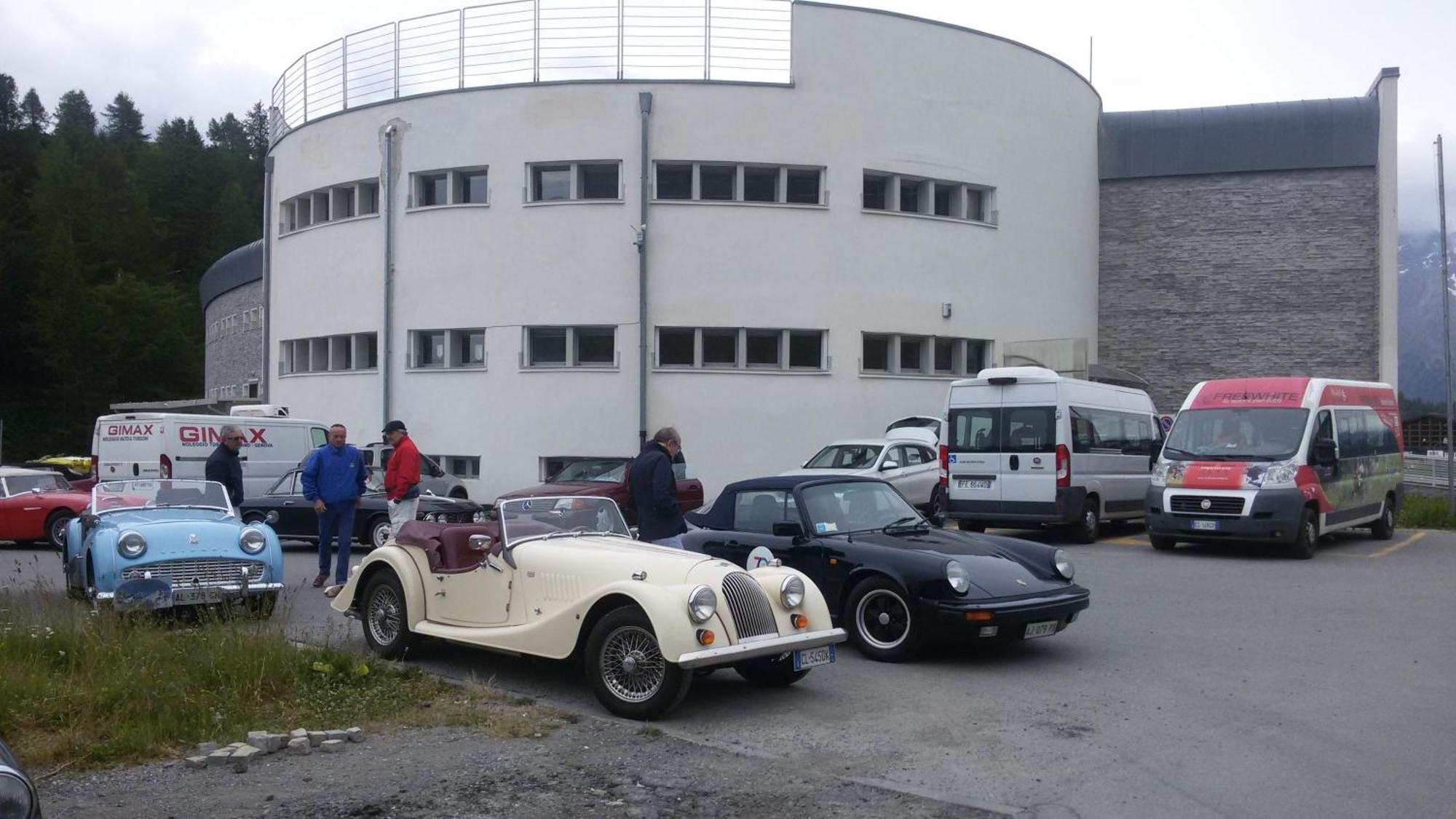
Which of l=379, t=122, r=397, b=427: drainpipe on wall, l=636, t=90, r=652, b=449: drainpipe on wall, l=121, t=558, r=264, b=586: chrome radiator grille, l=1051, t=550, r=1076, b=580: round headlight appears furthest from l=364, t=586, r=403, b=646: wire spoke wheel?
l=379, t=122, r=397, b=427: drainpipe on wall

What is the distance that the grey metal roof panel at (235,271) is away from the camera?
1555 inches

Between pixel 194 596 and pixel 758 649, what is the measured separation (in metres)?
5.42

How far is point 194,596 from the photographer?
9.79 m

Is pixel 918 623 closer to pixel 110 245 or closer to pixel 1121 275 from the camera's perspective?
pixel 1121 275

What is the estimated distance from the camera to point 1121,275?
96.4 feet

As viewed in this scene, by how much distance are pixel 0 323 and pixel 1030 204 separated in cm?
6132

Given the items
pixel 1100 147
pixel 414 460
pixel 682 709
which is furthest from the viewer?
pixel 1100 147

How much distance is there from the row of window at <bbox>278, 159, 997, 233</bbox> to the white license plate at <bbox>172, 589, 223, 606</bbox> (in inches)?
606

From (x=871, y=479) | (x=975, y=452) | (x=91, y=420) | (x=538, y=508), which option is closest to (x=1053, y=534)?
(x=975, y=452)

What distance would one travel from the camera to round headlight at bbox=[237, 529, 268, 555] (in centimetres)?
1034

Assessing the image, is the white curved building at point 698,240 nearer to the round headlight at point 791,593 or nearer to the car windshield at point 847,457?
the car windshield at point 847,457

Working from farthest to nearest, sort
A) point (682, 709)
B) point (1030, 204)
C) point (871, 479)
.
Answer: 1. point (1030, 204)
2. point (871, 479)
3. point (682, 709)

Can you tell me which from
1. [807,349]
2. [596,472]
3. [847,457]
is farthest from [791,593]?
[807,349]

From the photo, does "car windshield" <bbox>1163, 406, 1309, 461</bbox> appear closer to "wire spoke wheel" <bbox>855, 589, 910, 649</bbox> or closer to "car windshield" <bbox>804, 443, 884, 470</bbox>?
"car windshield" <bbox>804, 443, 884, 470</bbox>
